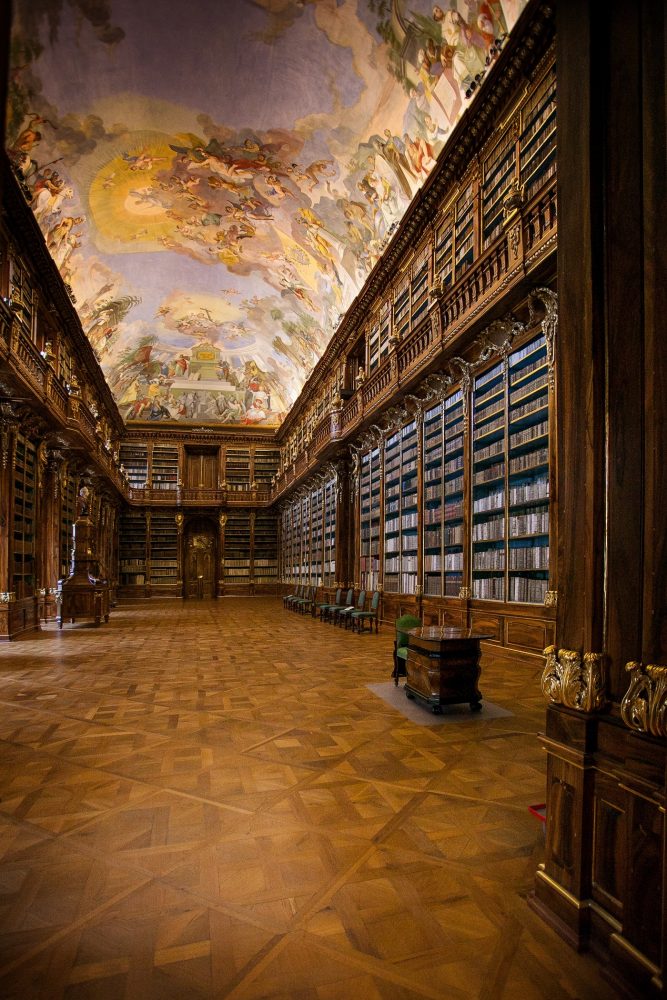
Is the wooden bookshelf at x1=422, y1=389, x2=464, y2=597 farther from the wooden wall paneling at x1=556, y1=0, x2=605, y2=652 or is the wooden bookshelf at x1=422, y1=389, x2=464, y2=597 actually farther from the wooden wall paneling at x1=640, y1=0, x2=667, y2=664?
the wooden wall paneling at x1=640, y1=0, x2=667, y2=664

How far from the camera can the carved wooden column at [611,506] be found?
5.58 ft

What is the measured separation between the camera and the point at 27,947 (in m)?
1.83

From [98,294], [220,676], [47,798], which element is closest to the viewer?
[47,798]

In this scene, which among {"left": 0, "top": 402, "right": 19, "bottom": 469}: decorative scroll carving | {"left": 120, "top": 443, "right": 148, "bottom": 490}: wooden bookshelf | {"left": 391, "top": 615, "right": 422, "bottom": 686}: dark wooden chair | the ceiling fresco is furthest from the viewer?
{"left": 120, "top": 443, "right": 148, "bottom": 490}: wooden bookshelf

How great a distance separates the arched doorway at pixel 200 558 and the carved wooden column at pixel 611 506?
23.5 m

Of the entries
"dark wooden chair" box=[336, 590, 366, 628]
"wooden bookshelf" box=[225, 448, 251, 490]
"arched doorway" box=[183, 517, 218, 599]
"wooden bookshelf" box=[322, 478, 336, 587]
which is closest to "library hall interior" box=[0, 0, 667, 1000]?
"dark wooden chair" box=[336, 590, 366, 628]

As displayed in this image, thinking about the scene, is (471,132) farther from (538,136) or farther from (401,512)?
(401,512)

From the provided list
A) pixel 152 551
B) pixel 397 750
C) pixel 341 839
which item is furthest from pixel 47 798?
pixel 152 551

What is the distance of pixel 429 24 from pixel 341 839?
9588 mm

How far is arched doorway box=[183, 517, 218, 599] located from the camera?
24.5 meters

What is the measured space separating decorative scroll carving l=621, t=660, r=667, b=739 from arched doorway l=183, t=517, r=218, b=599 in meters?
23.8

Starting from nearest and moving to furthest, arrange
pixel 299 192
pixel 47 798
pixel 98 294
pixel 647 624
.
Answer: pixel 647 624
pixel 47 798
pixel 299 192
pixel 98 294

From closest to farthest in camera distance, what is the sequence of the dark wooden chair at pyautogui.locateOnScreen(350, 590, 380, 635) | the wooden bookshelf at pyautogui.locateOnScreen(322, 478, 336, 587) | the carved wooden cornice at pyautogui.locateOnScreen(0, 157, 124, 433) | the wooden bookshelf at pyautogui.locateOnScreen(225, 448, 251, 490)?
the carved wooden cornice at pyautogui.locateOnScreen(0, 157, 124, 433) < the dark wooden chair at pyautogui.locateOnScreen(350, 590, 380, 635) < the wooden bookshelf at pyautogui.locateOnScreen(322, 478, 336, 587) < the wooden bookshelf at pyautogui.locateOnScreen(225, 448, 251, 490)

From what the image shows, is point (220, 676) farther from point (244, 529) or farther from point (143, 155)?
point (244, 529)
